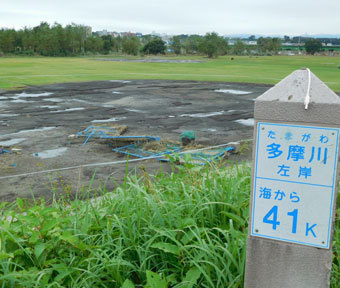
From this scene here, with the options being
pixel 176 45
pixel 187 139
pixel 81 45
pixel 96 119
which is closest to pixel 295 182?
pixel 187 139

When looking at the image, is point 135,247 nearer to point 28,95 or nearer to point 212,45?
point 28,95

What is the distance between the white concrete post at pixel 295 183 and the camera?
2455 mm

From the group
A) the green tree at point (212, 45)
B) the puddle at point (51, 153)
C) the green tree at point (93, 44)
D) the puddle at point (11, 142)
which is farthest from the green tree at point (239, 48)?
the puddle at point (51, 153)

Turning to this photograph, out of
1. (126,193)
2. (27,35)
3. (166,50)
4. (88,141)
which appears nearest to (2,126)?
(88,141)

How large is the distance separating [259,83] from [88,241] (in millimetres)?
29296

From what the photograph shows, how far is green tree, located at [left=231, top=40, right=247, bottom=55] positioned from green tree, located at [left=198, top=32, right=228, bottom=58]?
1388cm

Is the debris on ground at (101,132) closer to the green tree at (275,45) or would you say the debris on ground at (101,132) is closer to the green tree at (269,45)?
the green tree at (269,45)

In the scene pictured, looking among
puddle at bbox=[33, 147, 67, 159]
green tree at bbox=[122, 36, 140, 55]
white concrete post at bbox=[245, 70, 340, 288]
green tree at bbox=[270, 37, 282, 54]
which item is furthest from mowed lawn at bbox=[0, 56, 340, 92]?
green tree at bbox=[270, 37, 282, 54]

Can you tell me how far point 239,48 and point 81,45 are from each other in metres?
41.2

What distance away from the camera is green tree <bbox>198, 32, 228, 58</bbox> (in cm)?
9044

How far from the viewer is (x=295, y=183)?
8.30 ft

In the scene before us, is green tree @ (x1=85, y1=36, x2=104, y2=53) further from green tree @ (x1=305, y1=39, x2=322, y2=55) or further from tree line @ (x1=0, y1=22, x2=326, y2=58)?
green tree @ (x1=305, y1=39, x2=322, y2=55)

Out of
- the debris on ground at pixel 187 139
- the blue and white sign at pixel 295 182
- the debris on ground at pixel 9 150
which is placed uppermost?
the blue and white sign at pixel 295 182

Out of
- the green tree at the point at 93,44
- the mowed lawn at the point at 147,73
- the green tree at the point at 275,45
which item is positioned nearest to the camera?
the mowed lawn at the point at 147,73
